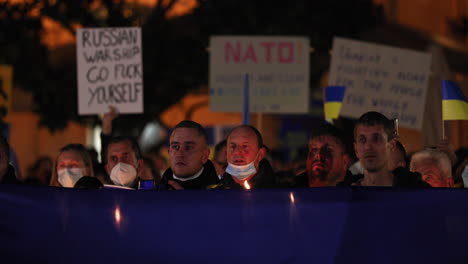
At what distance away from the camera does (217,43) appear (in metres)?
8.26

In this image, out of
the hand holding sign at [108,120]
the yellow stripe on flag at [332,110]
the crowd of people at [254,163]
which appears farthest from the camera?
the hand holding sign at [108,120]

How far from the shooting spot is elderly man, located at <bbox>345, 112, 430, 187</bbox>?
12.9ft

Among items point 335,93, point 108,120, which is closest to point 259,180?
point 335,93

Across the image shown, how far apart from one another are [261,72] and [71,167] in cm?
353

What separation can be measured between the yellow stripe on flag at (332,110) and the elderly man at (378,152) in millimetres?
2352

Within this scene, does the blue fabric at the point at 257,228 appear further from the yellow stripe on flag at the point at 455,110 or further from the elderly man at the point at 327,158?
the yellow stripe on flag at the point at 455,110

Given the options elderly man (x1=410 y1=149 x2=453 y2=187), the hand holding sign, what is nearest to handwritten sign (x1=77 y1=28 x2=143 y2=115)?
the hand holding sign

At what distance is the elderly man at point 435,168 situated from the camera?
468cm

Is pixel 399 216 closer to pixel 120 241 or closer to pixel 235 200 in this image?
pixel 235 200

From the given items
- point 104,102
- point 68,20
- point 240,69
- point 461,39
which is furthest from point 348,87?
point 461,39

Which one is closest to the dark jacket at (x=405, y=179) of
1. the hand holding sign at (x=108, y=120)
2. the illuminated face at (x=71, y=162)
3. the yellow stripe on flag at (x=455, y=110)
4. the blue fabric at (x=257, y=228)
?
the blue fabric at (x=257, y=228)

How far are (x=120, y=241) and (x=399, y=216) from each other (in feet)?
4.19

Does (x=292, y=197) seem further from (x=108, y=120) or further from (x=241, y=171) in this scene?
(x=108, y=120)

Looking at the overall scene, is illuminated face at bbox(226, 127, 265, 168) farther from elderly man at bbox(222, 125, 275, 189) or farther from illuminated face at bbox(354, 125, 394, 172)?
illuminated face at bbox(354, 125, 394, 172)
